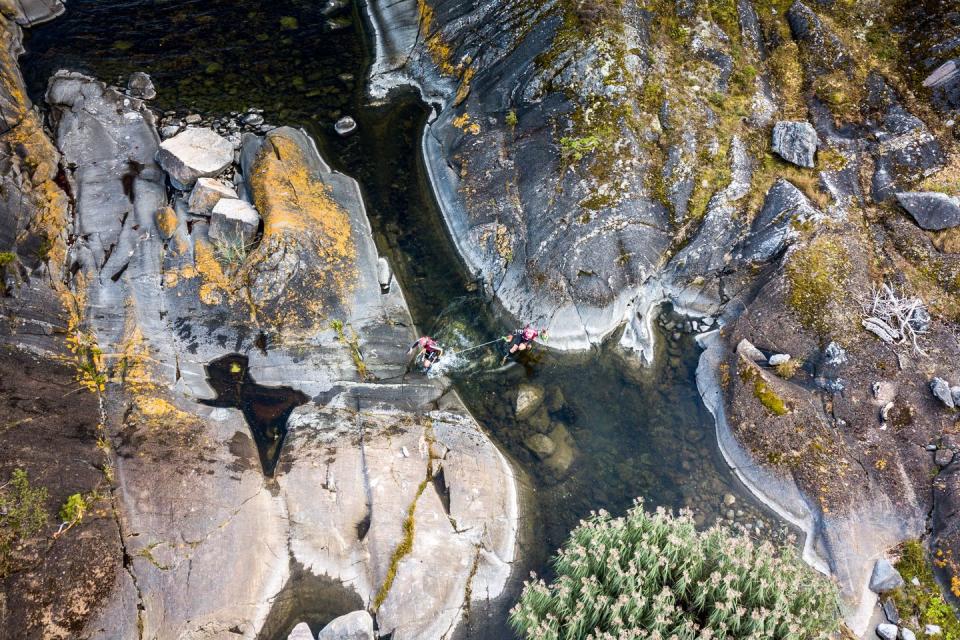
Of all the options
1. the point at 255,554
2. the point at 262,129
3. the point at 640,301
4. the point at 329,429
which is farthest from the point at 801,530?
the point at 262,129

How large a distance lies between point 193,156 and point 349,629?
16.6 m

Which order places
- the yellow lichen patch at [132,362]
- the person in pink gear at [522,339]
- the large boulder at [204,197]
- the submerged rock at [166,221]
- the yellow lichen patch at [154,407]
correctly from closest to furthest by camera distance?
the yellow lichen patch at [154,407] < the yellow lichen patch at [132,362] < the person in pink gear at [522,339] < the submerged rock at [166,221] < the large boulder at [204,197]

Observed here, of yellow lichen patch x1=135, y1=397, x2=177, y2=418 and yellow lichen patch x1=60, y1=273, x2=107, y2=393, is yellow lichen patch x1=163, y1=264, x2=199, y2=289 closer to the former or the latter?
yellow lichen patch x1=60, y1=273, x2=107, y2=393

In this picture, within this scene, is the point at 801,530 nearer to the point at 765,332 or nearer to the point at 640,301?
the point at 765,332

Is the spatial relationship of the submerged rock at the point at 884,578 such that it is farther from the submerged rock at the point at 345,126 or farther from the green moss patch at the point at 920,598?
the submerged rock at the point at 345,126

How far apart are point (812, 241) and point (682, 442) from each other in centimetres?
803

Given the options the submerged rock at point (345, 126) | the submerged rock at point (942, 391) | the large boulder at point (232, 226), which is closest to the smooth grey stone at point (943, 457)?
the submerged rock at point (942, 391)

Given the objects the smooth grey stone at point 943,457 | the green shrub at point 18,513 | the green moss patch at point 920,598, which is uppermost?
the green shrub at point 18,513

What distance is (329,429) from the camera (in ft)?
53.1

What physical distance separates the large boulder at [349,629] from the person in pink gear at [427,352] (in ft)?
24.0

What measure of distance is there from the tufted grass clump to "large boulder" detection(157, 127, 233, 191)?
57.1 ft

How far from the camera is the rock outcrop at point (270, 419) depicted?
13914 millimetres

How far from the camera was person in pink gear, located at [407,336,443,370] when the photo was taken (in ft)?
57.9

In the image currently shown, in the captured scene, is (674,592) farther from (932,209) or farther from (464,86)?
(464,86)
